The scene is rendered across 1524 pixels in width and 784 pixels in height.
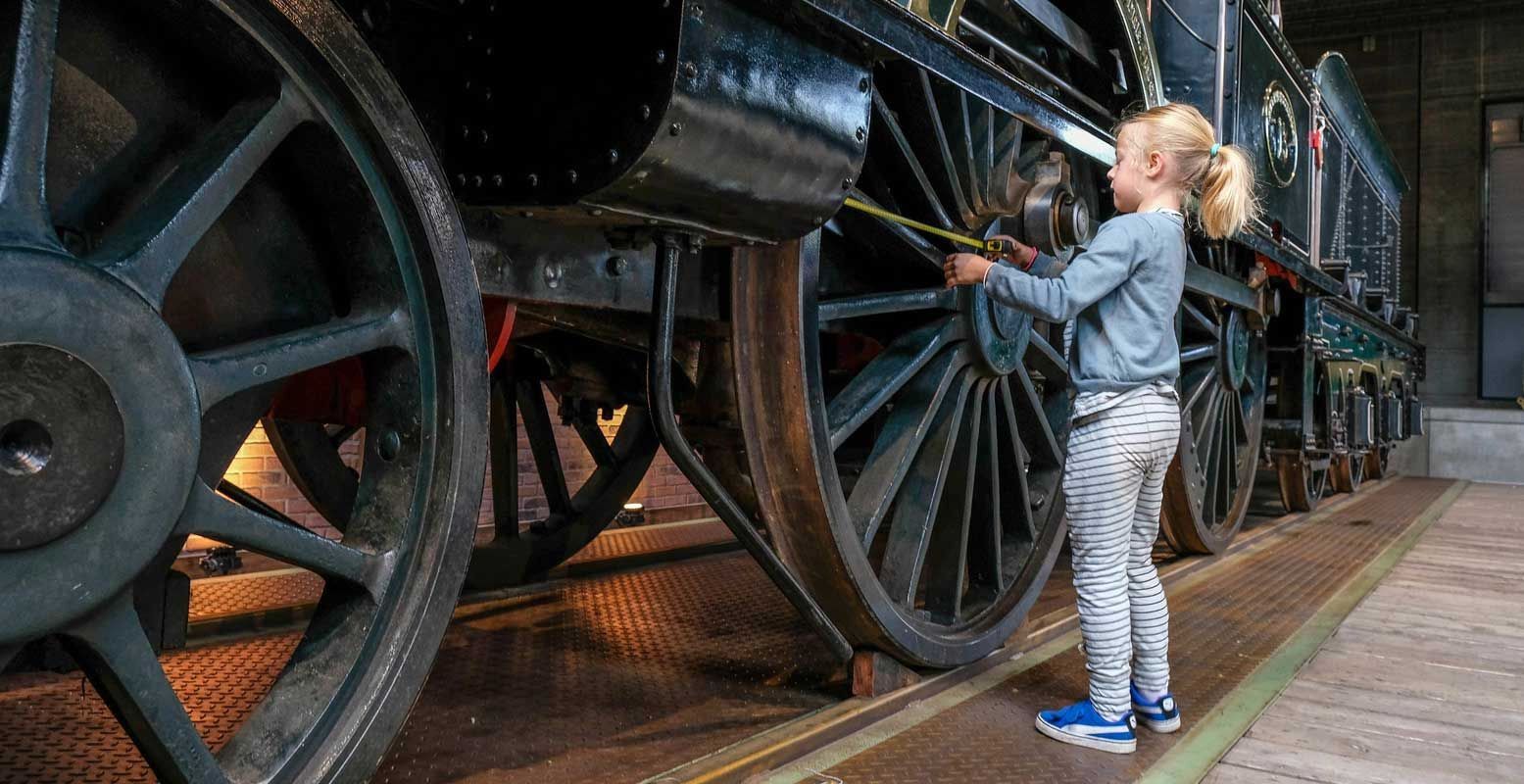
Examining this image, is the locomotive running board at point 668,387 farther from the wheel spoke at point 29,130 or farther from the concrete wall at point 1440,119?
the concrete wall at point 1440,119

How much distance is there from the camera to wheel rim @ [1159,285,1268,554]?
4219 millimetres

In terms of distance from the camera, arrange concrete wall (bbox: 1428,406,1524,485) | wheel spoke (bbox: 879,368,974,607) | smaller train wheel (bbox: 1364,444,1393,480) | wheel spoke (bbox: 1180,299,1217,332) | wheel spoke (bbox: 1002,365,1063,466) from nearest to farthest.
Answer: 1. wheel spoke (bbox: 879,368,974,607)
2. wheel spoke (bbox: 1002,365,1063,466)
3. wheel spoke (bbox: 1180,299,1217,332)
4. smaller train wheel (bbox: 1364,444,1393,480)
5. concrete wall (bbox: 1428,406,1524,485)

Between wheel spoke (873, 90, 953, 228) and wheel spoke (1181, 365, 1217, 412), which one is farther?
wheel spoke (1181, 365, 1217, 412)

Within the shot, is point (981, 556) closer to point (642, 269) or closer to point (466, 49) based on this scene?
point (642, 269)

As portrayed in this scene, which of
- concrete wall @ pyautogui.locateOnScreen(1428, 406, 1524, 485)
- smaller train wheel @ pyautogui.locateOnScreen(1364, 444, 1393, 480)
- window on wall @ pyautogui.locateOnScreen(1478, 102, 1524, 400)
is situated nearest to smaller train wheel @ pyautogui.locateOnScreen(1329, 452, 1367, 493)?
smaller train wheel @ pyautogui.locateOnScreen(1364, 444, 1393, 480)

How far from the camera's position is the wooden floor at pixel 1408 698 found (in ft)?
6.81

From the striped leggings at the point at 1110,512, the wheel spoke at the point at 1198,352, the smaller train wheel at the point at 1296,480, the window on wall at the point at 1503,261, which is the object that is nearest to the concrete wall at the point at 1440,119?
the window on wall at the point at 1503,261

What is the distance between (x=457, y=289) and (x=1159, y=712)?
1.63m

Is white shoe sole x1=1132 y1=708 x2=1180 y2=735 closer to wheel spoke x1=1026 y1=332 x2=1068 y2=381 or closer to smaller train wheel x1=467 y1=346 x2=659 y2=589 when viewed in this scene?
wheel spoke x1=1026 y1=332 x2=1068 y2=381

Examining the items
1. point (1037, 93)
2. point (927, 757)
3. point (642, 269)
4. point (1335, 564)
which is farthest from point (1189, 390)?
point (642, 269)

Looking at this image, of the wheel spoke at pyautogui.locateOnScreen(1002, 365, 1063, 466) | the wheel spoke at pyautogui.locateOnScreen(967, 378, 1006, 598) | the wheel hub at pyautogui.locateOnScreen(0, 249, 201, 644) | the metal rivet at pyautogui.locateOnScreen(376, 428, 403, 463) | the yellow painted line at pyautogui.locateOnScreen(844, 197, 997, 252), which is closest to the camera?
the wheel hub at pyautogui.locateOnScreen(0, 249, 201, 644)

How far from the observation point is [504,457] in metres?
3.32

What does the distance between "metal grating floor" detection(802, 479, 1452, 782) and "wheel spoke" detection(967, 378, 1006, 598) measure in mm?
252

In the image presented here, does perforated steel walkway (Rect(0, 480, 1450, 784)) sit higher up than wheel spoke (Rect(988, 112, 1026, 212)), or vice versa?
wheel spoke (Rect(988, 112, 1026, 212))
